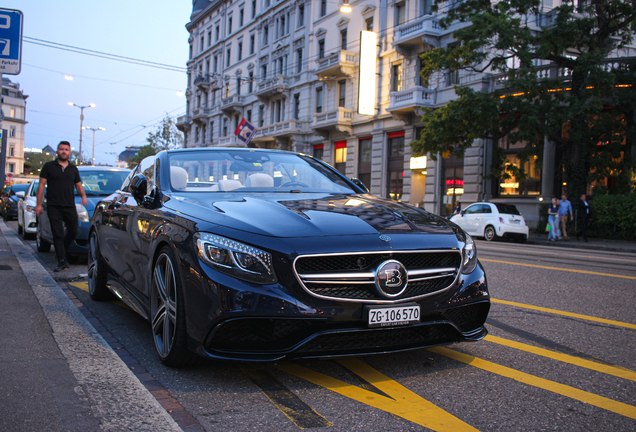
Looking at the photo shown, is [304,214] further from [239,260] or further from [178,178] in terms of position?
[178,178]

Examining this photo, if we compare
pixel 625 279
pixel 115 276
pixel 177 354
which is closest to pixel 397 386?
pixel 177 354

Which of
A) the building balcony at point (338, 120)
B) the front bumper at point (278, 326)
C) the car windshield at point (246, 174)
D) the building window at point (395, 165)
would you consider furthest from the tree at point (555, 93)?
the front bumper at point (278, 326)

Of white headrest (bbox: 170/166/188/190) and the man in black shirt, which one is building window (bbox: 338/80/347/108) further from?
white headrest (bbox: 170/166/188/190)

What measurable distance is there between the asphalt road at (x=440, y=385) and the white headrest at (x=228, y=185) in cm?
127

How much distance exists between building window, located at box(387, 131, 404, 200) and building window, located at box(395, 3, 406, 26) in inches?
238

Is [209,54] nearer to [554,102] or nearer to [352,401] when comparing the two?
[554,102]

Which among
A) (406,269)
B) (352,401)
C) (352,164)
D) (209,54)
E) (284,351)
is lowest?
(352,401)

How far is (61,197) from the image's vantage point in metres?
8.06

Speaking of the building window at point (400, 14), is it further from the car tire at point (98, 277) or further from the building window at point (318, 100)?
the car tire at point (98, 277)

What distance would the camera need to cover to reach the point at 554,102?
68.8 ft

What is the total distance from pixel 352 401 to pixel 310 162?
271 cm

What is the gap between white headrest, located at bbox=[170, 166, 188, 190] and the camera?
14.5ft

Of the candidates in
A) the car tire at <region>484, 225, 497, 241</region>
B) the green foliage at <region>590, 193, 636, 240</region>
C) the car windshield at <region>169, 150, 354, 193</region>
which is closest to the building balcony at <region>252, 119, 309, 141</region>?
the car tire at <region>484, 225, 497, 241</region>

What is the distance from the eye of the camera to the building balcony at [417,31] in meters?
28.0
